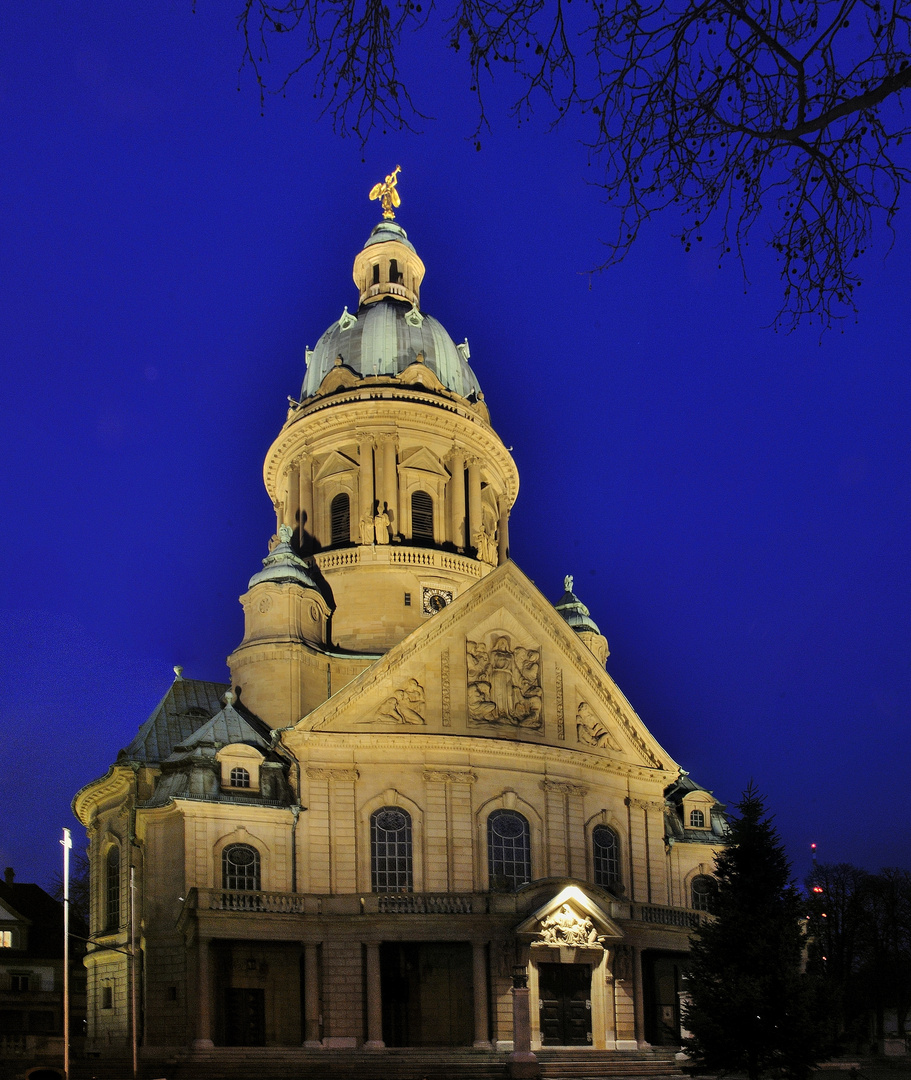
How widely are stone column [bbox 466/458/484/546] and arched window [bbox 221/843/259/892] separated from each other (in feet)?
65.3

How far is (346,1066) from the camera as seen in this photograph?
39.1 meters

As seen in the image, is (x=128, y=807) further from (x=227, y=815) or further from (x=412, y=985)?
(x=412, y=985)

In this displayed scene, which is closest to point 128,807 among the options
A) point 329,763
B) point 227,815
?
point 227,815

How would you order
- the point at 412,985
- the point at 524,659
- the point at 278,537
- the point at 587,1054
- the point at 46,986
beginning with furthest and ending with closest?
the point at 46,986, the point at 278,537, the point at 524,659, the point at 412,985, the point at 587,1054

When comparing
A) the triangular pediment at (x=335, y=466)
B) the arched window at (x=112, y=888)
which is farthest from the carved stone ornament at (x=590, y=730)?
the arched window at (x=112, y=888)

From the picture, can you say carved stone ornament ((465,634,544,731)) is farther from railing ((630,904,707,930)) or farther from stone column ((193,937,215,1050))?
stone column ((193,937,215,1050))

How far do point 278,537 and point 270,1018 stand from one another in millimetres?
20908

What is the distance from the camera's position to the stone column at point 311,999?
137 feet

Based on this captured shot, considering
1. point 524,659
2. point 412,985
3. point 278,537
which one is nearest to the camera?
point 412,985

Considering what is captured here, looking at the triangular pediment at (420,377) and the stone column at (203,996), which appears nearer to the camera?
the stone column at (203,996)

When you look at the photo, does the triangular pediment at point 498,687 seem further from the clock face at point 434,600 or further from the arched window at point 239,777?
the clock face at point 434,600

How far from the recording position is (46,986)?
63.5 meters

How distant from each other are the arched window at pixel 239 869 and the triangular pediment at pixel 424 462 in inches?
822

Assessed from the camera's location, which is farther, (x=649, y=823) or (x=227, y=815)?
(x=649, y=823)
